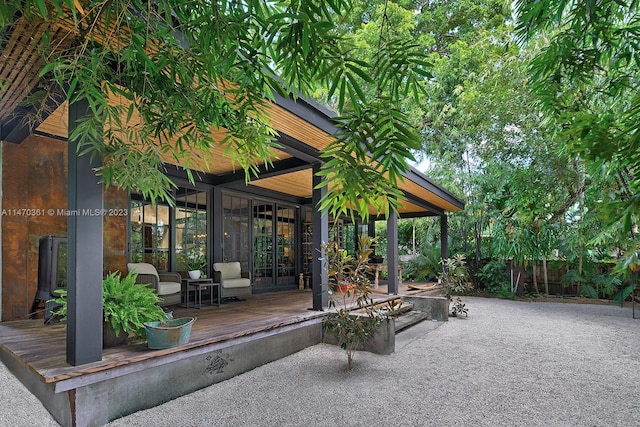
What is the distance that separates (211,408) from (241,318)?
5.32ft

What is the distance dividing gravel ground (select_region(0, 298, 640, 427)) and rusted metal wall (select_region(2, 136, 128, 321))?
1150mm

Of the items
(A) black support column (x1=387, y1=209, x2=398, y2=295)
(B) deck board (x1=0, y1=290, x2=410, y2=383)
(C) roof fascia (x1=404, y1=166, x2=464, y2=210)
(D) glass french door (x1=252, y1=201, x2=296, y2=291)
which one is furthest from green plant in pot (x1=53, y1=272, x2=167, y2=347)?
(A) black support column (x1=387, y1=209, x2=398, y2=295)

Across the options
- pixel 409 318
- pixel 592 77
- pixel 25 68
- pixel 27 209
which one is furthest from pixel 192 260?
pixel 592 77

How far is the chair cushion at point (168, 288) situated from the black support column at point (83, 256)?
2.34m

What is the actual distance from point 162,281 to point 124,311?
2.51 meters

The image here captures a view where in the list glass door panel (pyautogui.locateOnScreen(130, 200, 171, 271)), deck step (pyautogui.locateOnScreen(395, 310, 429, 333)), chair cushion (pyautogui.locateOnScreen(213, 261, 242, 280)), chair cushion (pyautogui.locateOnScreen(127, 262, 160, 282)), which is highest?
glass door panel (pyautogui.locateOnScreen(130, 200, 171, 271))

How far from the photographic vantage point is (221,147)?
15.0ft

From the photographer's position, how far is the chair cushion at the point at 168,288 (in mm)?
4869

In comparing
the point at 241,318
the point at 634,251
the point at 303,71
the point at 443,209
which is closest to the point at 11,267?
the point at 241,318

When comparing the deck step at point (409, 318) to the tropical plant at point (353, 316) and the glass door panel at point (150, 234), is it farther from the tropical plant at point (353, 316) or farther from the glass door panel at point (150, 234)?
the glass door panel at point (150, 234)

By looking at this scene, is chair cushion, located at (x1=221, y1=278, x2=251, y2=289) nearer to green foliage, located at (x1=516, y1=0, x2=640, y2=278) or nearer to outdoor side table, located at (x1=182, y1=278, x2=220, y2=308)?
outdoor side table, located at (x1=182, y1=278, x2=220, y2=308)

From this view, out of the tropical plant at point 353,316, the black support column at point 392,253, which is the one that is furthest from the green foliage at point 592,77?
the black support column at point 392,253

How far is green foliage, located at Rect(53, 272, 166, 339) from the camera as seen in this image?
2.87 metres

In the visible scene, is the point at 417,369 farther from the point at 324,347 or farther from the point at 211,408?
the point at 211,408
